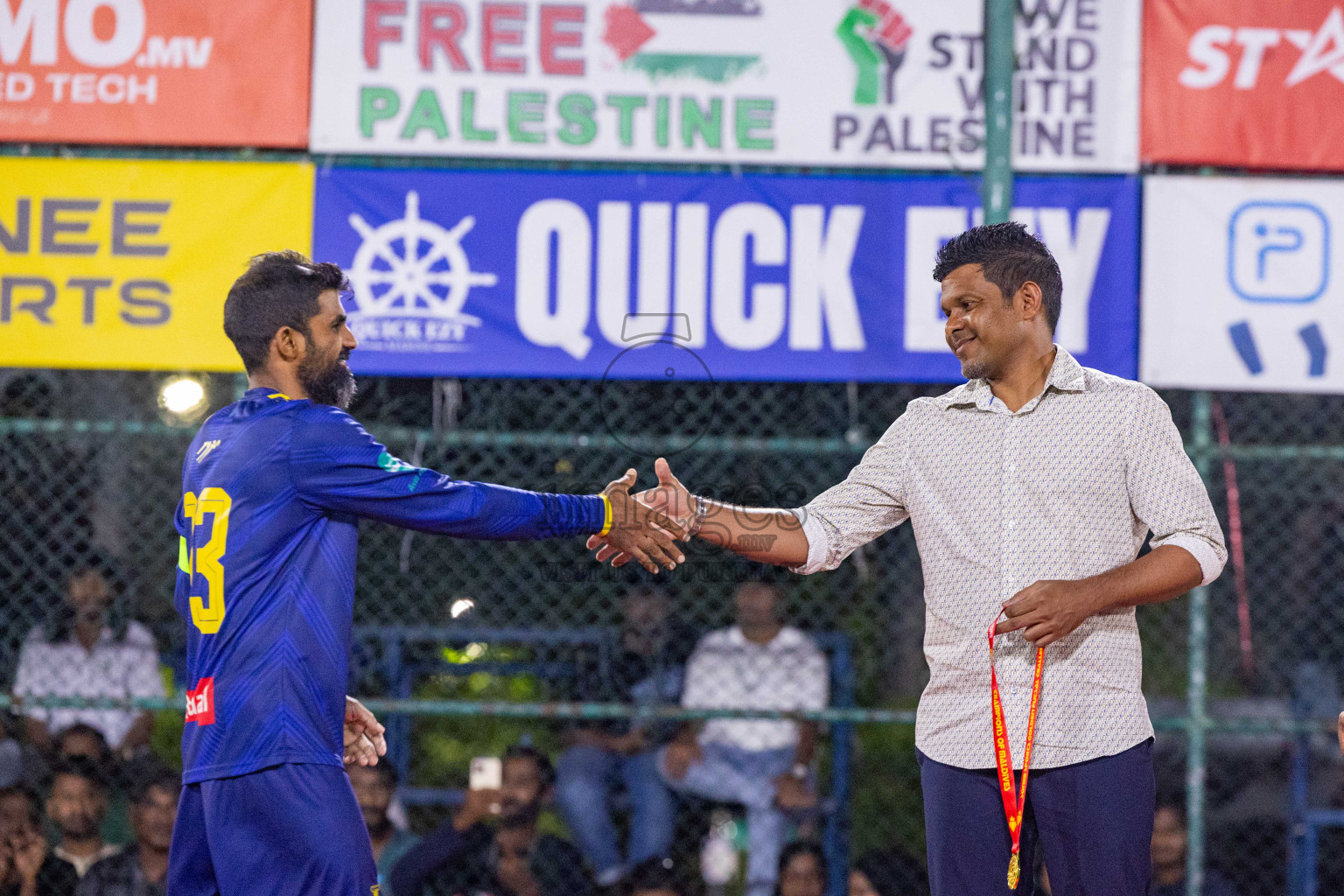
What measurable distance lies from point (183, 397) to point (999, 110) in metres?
4.42

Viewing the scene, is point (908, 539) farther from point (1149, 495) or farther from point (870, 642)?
point (1149, 495)

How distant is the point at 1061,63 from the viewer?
17.1ft

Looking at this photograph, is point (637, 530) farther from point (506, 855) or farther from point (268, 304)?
point (506, 855)

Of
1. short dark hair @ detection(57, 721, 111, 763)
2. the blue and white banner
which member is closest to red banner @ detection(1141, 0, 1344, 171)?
the blue and white banner

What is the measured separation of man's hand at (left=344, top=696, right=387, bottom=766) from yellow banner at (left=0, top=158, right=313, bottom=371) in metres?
2.30

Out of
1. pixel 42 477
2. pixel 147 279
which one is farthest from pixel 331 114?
pixel 42 477

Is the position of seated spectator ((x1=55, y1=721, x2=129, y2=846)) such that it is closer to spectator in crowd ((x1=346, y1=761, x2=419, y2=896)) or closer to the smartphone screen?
spectator in crowd ((x1=346, y1=761, x2=419, y2=896))

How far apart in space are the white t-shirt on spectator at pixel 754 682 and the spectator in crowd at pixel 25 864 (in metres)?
2.51

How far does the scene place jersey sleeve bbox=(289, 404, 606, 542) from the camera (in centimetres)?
299

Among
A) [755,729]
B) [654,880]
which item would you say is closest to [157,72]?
[755,729]

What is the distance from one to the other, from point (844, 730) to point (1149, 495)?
3.02 m

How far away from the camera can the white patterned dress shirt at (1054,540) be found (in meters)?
2.83

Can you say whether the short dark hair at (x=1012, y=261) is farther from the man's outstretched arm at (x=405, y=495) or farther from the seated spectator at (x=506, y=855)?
the seated spectator at (x=506, y=855)

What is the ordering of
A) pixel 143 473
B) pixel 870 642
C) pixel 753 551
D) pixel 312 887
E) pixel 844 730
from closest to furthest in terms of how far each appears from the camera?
pixel 312 887, pixel 753 551, pixel 844 730, pixel 143 473, pixel 870 642
